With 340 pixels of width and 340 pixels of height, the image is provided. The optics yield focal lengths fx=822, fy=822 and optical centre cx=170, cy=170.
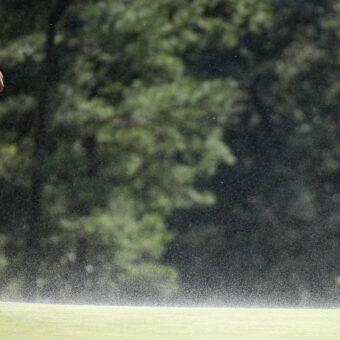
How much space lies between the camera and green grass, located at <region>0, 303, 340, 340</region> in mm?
2926

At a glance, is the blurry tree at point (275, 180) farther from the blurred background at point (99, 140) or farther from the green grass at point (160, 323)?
the green grass at point (160, 323)

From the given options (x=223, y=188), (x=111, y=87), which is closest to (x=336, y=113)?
(x=223, y=188)

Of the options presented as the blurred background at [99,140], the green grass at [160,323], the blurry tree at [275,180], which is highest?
the green grass at [160,323]

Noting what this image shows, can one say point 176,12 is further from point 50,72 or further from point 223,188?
point 223,188

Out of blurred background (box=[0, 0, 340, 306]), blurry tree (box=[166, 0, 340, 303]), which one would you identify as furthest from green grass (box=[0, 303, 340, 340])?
blurry tree (box=[166, 0, 340, 303])

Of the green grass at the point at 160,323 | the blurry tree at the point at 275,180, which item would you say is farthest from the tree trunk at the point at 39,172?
the green grass at the point at 160,323

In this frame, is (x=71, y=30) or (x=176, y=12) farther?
(x=176, y=12)

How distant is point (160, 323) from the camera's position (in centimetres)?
322

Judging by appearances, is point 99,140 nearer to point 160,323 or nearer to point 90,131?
point 90,131

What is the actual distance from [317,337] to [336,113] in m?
11.9

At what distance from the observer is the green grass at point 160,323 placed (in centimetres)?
293

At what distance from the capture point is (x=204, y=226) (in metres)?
14.5

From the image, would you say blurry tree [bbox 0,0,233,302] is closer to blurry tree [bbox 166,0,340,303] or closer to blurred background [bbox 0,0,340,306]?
blurred background [bbox 0,0,340,306]

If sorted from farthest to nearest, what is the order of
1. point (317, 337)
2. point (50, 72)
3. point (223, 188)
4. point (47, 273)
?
point (223, 188)
point (47, 273)
point (50, 72)
point (317, 337)
